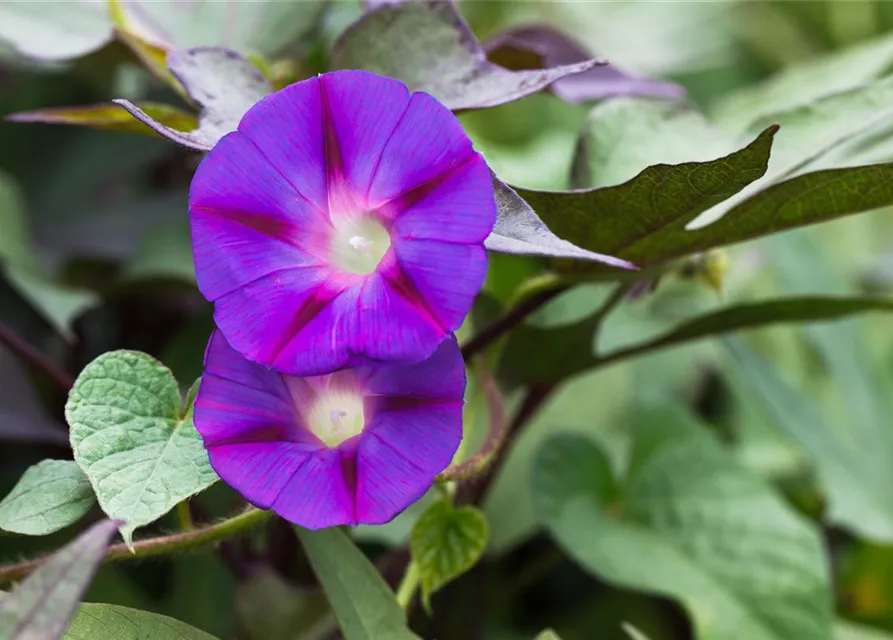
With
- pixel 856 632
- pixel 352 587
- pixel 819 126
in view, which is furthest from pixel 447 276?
pixel 856 632

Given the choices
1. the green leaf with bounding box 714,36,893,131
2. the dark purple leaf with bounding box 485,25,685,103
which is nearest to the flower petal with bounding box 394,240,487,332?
the dark purple leaf with bounding box 485,25,685,103

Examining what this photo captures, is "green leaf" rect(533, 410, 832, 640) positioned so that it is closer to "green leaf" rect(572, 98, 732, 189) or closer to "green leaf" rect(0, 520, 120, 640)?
A: "green leaf" rect(572, 98, 732, 189)

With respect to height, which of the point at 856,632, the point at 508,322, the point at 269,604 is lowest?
the point at 856,632

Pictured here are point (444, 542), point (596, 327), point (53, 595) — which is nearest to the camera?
point (53, 595)

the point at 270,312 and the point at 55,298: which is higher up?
the point at 270,312

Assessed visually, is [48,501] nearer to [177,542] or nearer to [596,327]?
[177,542]

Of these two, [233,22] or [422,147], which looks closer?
[422,147]
